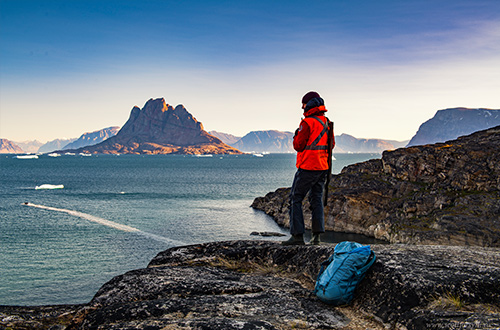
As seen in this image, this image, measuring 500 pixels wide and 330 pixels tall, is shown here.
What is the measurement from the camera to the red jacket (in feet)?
27.9

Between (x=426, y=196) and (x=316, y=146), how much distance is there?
31.8 metres

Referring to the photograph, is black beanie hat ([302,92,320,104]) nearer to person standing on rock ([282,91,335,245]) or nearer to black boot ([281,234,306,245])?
person standing on rock ([282,91,335,245])

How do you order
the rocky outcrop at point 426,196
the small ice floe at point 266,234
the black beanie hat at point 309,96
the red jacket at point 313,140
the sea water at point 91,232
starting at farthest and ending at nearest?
the small ice floe at point 266,234
the rocky outcrop at point 426,196
the sea water at point 91,232
the black beanie hat at point 309,96
the red jacket at point 313,140

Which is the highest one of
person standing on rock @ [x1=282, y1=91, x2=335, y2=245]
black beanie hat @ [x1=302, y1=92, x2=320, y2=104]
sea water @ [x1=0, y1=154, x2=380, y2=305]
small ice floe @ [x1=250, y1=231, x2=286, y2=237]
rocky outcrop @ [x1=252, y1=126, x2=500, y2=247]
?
black beanie hat @ [x1=302, y1=92, x2=320, y2=104]

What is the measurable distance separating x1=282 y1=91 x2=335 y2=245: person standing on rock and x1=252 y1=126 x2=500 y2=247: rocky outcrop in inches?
981

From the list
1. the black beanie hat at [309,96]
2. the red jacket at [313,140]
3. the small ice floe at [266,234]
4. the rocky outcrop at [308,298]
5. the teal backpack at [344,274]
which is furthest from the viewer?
the small ice floe at [266,234]

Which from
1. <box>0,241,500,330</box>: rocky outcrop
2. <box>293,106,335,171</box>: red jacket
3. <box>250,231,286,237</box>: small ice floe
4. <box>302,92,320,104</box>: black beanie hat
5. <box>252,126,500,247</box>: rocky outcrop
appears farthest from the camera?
<box>250,231,286,237</box>: small ice floe

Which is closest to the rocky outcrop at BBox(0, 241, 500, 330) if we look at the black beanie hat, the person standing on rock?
the person standing on rock

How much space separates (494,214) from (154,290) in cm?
3192

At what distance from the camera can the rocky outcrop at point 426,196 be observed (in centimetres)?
3045

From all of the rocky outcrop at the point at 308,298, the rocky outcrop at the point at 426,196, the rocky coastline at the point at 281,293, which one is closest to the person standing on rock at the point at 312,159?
the rocky coastline at the point at 281,293

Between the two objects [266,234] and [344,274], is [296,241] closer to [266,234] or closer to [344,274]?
[344,274]

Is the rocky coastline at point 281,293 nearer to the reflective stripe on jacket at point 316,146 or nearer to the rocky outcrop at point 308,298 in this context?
the rocky outcrop at point 308,298

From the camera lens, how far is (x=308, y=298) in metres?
6.09
